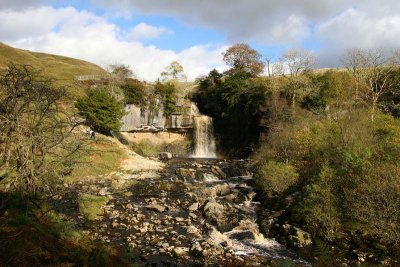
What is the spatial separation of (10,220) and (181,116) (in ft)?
150

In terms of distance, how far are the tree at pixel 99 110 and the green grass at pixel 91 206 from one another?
19.7m

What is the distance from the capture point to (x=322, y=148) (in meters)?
24.2

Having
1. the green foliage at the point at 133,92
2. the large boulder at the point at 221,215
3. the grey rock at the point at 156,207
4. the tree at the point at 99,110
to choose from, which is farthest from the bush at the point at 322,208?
the green foliage at the point at 133,92

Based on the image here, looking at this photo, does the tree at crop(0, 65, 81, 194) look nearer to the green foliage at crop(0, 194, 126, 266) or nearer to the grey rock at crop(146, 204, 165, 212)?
the green foliage at crop(0, 194, 126, 266)

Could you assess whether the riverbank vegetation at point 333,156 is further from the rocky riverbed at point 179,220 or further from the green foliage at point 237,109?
the rocky riverbed at point 179,220


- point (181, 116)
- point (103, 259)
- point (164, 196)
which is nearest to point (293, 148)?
point (164, 196)

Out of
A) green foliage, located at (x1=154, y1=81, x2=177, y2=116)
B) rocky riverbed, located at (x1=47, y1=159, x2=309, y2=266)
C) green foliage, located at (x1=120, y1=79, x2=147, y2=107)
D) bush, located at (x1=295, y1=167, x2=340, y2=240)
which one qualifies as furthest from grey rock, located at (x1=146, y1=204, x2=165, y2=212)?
green foliage, located at (x1=154, y1=81, x2=177, y2=116)

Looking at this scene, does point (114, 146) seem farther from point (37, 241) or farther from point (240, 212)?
point (37, 241)

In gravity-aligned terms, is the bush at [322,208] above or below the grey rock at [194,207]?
above

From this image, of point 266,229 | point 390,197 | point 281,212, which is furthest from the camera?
point 281,212

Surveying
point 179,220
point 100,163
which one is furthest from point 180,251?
point 100,163

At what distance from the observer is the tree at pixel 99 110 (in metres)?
42.9

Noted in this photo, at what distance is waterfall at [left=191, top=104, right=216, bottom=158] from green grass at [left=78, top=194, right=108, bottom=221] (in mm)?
29033

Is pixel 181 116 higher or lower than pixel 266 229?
higher
